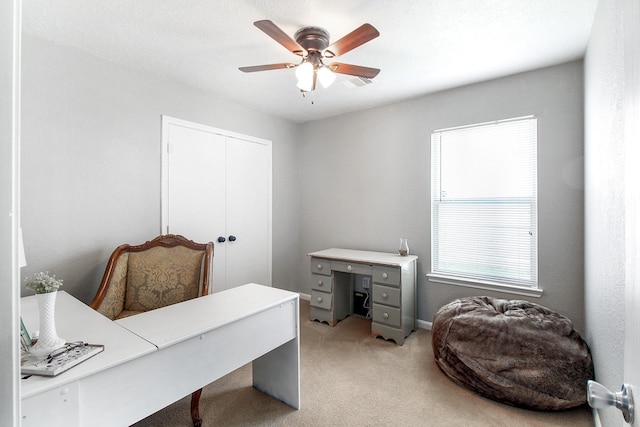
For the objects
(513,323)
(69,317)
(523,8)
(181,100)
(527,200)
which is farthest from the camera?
(181,100)

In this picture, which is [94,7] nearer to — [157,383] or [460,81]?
[157,383]

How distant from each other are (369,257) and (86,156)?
2687mm

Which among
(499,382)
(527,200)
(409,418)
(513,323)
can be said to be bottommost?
(409,418)

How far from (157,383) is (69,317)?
0.69 m

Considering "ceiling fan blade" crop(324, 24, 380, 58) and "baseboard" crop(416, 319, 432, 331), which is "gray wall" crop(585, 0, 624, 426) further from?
"baseboard" crop(416, 319, 432, 331)

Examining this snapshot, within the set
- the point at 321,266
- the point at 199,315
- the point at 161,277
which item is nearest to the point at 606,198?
the point at 199,315

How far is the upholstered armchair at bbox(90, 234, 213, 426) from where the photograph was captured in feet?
7.28

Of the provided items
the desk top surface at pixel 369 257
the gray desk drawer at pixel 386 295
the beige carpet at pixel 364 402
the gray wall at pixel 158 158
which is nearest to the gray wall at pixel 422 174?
the gray wall at pixel 158 158

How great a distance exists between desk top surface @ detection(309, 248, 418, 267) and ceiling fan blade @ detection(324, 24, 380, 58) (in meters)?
1.91

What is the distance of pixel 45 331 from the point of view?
1.08 meters

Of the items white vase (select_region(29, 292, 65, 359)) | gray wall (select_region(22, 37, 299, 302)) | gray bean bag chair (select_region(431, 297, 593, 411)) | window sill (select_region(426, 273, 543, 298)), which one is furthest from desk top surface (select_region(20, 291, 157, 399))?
window sill (select_region(426, 273, 543, 298))

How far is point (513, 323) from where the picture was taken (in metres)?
2.16

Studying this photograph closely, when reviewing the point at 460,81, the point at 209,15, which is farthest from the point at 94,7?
the point at 460,81

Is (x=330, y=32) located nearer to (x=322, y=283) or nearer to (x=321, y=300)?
(x=322, y=283)
